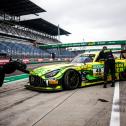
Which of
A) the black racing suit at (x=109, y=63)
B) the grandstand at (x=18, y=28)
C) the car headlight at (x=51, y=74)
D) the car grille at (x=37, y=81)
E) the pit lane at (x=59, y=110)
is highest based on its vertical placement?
the grandstand at (x=18, y=28)

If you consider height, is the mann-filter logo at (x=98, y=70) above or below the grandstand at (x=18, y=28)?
below

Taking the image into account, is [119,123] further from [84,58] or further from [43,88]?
[84,58]

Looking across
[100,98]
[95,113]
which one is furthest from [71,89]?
[95,113]

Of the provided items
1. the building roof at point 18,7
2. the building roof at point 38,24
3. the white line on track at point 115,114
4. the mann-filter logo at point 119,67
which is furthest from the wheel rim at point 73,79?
the building roof at point 38,24

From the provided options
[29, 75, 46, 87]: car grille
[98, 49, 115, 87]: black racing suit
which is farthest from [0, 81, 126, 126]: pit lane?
[98, 49, 115, 87]: black racing suit

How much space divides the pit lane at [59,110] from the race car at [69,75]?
0.89 meters

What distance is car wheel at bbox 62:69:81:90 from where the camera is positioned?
6852mm

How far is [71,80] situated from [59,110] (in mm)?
2619

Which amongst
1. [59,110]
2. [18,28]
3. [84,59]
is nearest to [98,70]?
[84,59]

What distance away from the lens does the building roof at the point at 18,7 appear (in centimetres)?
3322

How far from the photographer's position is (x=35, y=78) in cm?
688

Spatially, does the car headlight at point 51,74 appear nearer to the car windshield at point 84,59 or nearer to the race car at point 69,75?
the race car at point 69,75

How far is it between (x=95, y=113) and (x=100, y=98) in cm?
140

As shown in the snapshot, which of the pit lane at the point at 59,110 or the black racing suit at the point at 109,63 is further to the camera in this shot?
the black racing suit at the point at 109,63
